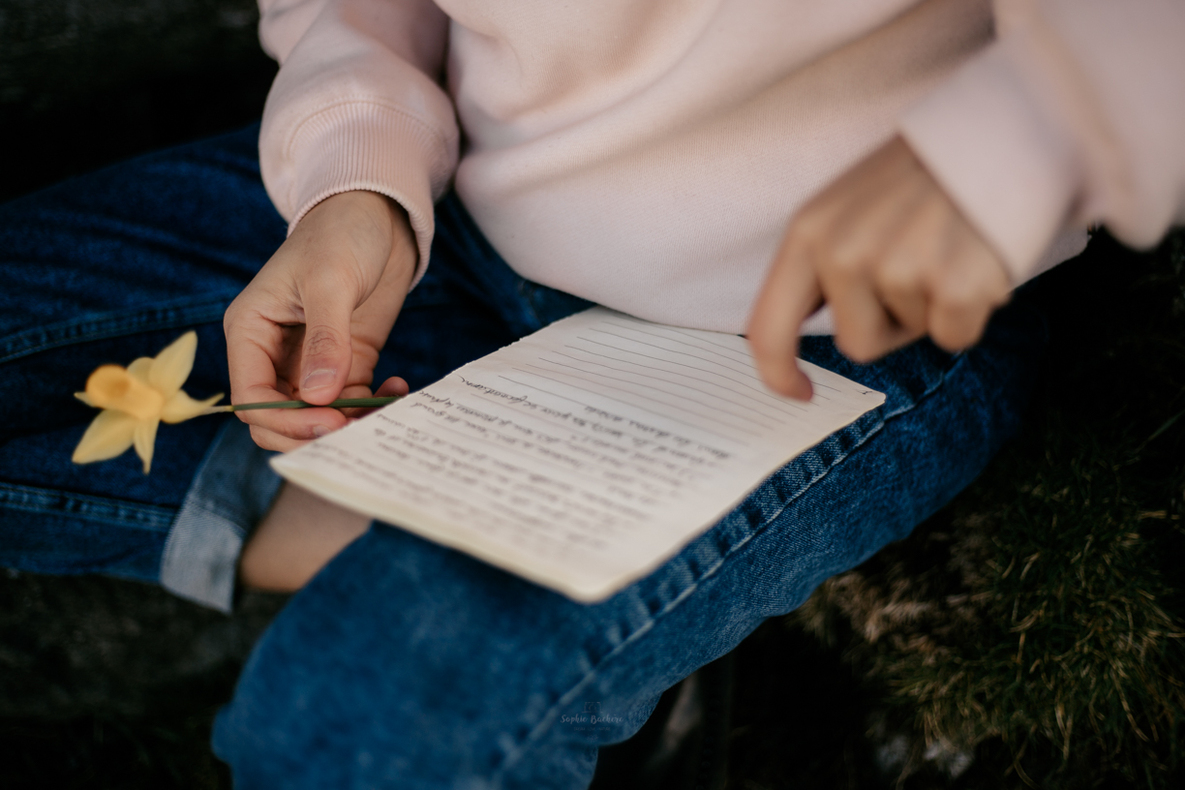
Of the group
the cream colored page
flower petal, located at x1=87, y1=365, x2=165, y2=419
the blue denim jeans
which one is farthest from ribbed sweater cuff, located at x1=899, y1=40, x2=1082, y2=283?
flower petal, located at x1=87, y1=365, x2=165, y2=419

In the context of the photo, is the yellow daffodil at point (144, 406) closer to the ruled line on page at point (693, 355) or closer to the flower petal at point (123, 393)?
the flower petal at point (123, 393)

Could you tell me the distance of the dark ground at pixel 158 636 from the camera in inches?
41.4

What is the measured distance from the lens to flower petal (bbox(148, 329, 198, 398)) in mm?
628

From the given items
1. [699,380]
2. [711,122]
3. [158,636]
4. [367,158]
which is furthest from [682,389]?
[158,636]

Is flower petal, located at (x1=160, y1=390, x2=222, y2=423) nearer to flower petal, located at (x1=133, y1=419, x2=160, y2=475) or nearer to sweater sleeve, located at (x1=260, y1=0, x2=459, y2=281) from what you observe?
flower petal, located at (x1=133, y1=419, x2=160, y2=475)

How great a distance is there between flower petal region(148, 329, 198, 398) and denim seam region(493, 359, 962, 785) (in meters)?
0.45

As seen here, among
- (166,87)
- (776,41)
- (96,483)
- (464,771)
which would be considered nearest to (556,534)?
(464,771)

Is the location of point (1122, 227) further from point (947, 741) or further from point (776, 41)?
point (947, 741)

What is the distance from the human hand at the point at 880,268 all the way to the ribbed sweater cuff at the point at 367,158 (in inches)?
18.3

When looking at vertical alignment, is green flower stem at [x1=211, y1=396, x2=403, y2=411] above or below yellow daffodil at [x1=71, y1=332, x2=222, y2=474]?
above

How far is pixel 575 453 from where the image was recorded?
1.65 ft

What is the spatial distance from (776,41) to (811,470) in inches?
15.5

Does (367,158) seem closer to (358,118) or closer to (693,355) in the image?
(358,118)

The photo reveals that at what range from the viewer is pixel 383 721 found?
521mm
